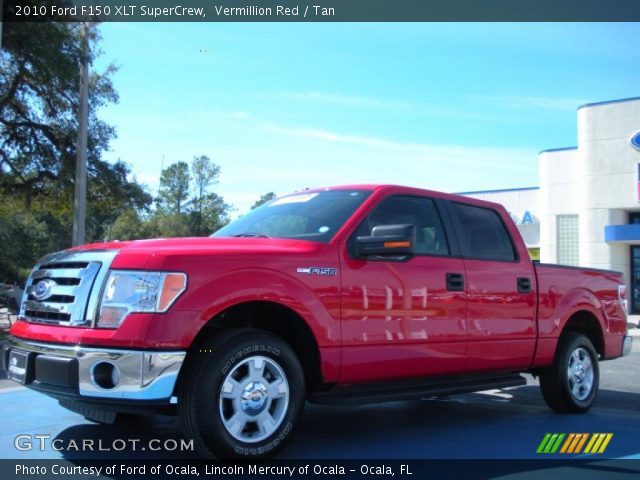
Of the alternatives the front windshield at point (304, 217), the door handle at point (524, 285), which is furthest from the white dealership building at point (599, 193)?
the front windshield at point (304, 217)

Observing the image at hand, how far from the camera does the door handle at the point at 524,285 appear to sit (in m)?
6.44

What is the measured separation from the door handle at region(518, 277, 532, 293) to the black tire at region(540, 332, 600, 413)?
89 centimetres

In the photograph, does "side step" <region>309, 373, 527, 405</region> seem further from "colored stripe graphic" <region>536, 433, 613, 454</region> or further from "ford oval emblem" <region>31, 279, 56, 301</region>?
"ford oval emblem" <region>31, 279, 56, 301</region>

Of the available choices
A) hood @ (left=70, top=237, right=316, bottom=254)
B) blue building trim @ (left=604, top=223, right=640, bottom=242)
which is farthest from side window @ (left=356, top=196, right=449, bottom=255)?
blue building trim @ (left=604, top=223, right=640, bottom=242)

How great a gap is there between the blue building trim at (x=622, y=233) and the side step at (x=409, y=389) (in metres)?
24.2

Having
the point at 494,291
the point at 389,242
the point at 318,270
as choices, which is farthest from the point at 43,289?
the point at 494,291

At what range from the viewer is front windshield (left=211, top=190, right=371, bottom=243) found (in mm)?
5367

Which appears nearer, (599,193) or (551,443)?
(551,443)

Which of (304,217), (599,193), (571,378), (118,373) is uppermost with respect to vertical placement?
(599,193)

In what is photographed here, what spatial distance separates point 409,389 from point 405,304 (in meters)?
0.65

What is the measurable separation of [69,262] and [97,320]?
2.09ft

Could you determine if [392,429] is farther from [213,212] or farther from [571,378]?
[213,212]

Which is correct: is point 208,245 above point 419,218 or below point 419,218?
below

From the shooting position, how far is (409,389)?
212 inches
